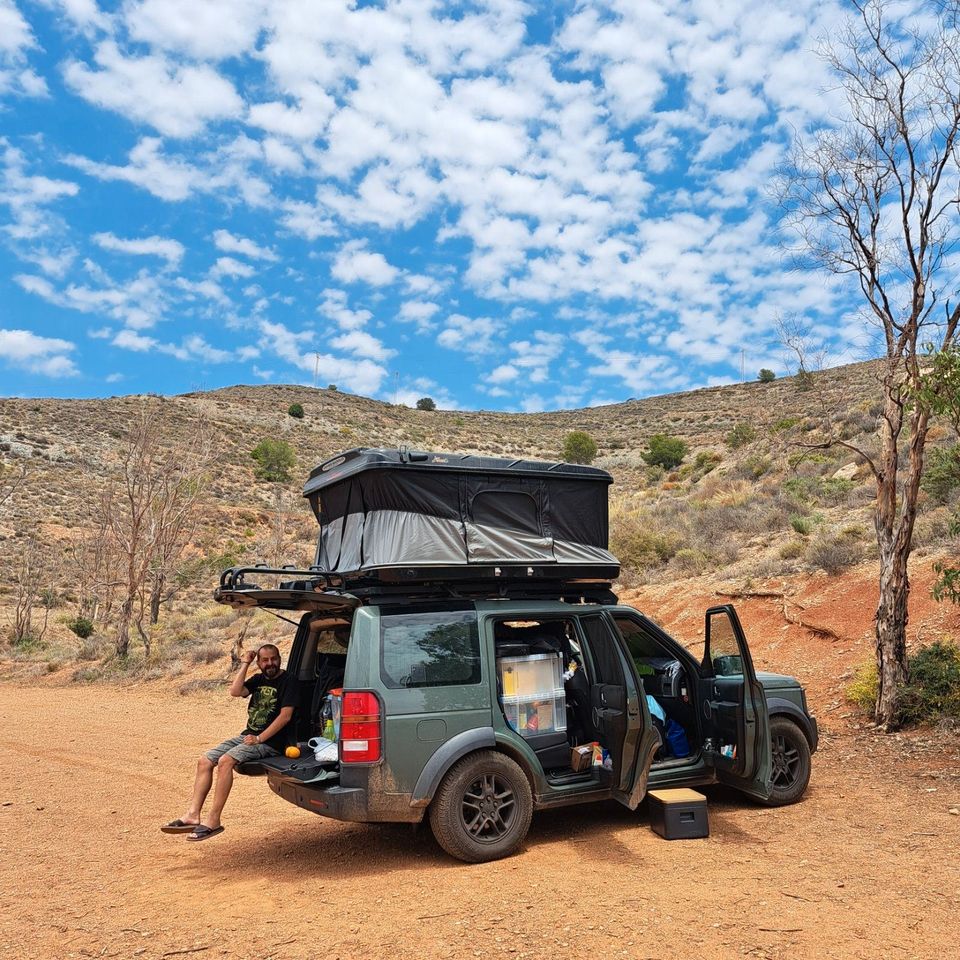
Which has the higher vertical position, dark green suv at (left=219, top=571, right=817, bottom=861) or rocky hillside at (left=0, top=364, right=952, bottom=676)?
rocky hillside at (left=0, top=364, right=952, bottom=676)

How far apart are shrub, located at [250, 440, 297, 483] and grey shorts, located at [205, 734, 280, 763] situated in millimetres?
45964

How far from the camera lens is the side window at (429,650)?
5676mm

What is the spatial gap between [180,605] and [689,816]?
31.7 m

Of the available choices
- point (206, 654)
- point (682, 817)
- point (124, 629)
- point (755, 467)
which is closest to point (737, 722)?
point (682, 817)

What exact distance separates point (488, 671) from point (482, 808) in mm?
910

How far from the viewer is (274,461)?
52.0 m

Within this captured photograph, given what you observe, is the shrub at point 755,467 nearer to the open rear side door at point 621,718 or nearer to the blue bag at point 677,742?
the blue bag at point 677,742

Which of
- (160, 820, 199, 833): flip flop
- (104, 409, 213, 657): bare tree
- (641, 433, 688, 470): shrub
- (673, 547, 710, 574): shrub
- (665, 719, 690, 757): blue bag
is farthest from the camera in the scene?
(641, 433, 688, 470): shrub

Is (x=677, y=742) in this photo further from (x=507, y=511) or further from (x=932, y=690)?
(x=932, y=690)

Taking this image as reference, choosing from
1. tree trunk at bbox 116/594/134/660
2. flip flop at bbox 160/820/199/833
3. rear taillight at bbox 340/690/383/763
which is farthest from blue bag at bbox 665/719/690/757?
tree trunk at bbox 116/594/134/660

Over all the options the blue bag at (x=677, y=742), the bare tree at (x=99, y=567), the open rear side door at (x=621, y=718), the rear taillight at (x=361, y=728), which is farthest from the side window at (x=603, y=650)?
the bare tree at (x=99, y=567)

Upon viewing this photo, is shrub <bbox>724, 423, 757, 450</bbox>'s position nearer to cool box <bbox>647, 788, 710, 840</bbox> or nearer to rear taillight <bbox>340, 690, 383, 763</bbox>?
cool box <bbox>647, 788, 710, 840</bbox>

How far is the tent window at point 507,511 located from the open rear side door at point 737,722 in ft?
5.35

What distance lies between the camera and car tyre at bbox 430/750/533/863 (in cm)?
556
